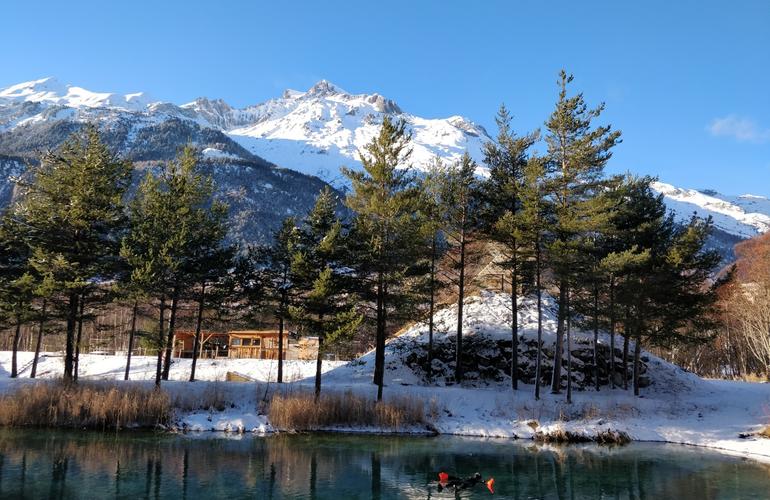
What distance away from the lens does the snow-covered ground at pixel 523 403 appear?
2420 centimetres

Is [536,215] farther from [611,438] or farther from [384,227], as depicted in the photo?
[611,438]

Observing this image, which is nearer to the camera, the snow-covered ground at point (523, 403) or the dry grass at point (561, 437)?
the dry grass at point (561, 437)

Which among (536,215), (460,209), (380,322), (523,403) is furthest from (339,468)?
(460,209)

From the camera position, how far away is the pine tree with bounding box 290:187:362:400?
25.3m

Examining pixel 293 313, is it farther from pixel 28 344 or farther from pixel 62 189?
pixel 28 344

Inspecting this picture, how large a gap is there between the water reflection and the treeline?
5.32m

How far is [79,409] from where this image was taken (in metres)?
23.2

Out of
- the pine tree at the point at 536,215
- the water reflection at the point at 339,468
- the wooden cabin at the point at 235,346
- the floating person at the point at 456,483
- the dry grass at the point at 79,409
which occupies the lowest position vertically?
the water reflection at the point at 339,468

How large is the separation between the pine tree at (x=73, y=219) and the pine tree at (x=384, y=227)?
1196 cm

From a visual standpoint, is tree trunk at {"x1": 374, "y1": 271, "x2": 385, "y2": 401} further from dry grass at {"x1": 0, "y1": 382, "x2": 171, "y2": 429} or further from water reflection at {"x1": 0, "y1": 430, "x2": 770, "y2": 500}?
dry grass at {"x1": 0, "y1": 382, "x2": 171, "y2": 429}

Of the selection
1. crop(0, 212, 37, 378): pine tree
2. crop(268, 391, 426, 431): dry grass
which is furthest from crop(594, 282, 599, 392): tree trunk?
crop(0, 212, 37, 378): pine tree

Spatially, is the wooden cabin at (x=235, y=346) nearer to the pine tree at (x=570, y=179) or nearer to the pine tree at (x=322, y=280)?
the pine tree at (x=322, y=280)

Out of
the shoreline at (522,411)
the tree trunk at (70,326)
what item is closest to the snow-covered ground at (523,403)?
the shoreline at (522,411)

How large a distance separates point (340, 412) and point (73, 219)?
1569 cm
